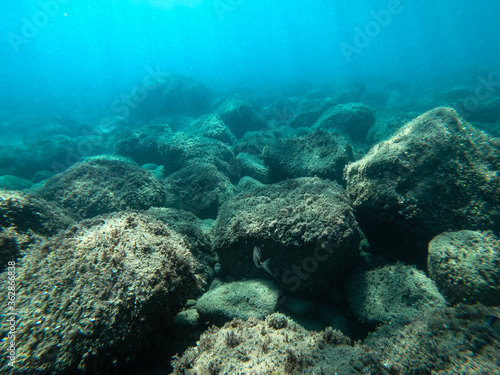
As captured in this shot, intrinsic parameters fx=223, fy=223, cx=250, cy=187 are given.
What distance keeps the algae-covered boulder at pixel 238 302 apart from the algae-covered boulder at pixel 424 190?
215 cm

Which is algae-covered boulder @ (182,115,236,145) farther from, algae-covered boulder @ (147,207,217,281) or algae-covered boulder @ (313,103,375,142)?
algae-covered boulder @ (147,207,217,281)

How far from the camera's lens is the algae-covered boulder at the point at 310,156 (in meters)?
6.06

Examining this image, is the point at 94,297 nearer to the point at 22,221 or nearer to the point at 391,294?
the point at 22,221

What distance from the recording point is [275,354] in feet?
6.73

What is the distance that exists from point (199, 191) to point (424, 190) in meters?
5.34

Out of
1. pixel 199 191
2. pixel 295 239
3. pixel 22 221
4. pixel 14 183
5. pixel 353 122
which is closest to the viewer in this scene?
pixel 295 239

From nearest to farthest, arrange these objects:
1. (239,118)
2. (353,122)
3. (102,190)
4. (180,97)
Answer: (102,190) < (353,122) < (239,118) < (180,97)

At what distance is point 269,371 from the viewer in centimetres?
188

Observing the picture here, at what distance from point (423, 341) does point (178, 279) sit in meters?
2.57

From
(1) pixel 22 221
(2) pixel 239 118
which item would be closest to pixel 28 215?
(1) pixel 22 221


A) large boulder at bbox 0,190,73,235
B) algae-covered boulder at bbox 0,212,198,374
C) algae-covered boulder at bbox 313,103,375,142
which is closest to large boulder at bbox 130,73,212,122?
algae-covered boulder at bbox 313,103,375,142

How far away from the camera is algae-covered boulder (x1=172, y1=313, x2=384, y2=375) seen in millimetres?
1865

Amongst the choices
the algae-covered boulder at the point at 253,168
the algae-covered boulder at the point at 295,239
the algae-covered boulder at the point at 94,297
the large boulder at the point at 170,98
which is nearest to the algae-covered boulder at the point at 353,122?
the algae-covered boulder at the point at 253,168

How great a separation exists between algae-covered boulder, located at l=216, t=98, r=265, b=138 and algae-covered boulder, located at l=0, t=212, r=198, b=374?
12.3 meters
